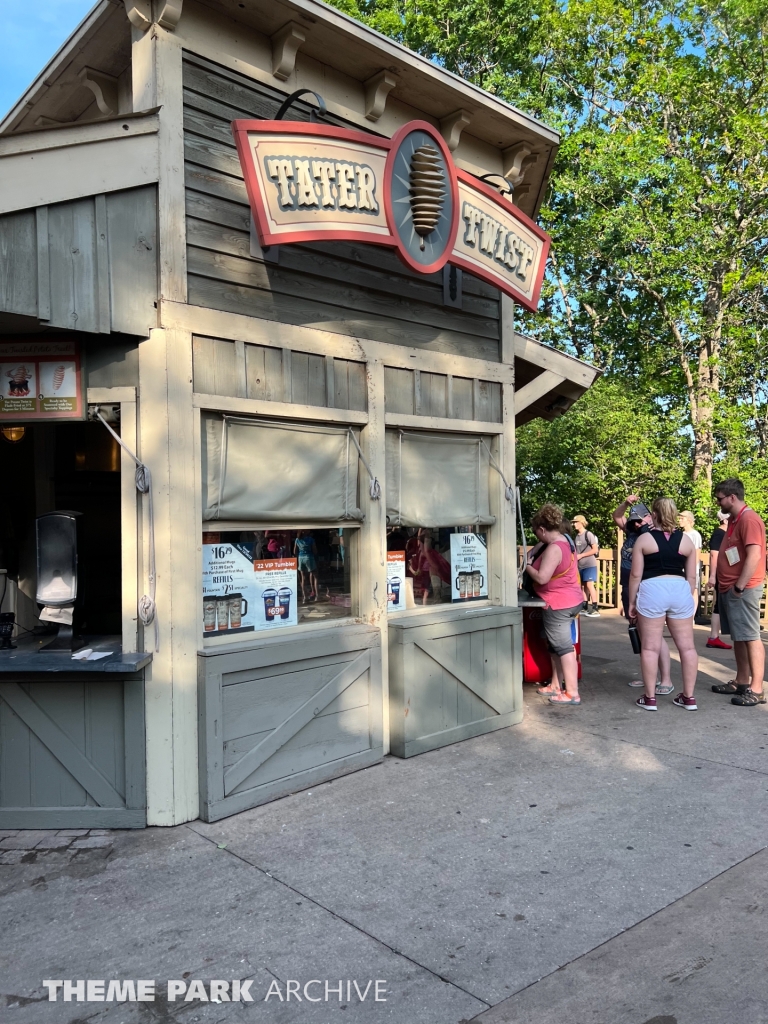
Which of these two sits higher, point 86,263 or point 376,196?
point 376,196

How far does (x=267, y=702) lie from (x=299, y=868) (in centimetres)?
104

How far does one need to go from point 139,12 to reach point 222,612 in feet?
11.1

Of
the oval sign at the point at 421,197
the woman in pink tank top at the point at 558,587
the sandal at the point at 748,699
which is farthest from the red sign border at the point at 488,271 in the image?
the sandal at the point at 748,699

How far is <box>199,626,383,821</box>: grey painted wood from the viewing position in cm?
434

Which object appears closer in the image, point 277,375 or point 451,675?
point 277,375

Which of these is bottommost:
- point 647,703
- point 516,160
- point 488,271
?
point 647,703

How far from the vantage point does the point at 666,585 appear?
6.32 m

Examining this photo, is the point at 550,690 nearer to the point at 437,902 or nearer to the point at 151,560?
the point at 437,902

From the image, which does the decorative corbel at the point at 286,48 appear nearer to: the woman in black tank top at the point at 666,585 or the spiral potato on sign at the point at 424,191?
the spiral potato on sign at the point at 424,191

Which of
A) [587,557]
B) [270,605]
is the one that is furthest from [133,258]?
[587,557]

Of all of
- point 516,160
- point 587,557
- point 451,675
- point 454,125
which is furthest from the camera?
point 587,557

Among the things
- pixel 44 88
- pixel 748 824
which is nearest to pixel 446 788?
pixel 748 824

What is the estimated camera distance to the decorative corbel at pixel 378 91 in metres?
5.31

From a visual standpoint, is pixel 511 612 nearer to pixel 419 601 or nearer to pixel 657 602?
pixel 419 601
